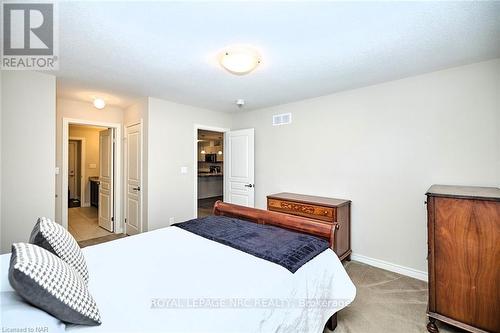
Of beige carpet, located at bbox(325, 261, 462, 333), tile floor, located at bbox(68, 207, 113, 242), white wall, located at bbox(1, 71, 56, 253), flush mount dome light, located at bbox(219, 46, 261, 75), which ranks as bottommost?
beige carpet, located at bbox(325, 261, 462, 333)

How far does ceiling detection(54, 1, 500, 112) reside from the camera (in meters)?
1.59

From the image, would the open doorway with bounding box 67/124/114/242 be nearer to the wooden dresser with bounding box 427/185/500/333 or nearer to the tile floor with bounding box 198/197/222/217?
the tile floor with bounding box 198/197/222/217

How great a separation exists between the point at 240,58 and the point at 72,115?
3346 millimetres

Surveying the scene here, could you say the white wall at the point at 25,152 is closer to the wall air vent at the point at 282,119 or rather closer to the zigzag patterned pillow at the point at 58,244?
the zigzag patterned pillow at the point at 58,244

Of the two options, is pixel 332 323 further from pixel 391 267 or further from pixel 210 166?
pixel 210 166

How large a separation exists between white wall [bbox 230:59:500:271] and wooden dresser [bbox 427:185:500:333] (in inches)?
34.4

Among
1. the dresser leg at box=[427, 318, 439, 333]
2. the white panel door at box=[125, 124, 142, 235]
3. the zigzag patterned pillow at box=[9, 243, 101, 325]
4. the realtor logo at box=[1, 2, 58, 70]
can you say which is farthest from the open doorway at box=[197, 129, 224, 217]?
the zigzag patterned pillow at box=[9, 243, 101, 325]

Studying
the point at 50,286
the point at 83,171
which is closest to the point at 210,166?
the point at 83,171

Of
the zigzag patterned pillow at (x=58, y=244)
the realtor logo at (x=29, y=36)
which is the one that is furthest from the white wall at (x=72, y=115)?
the zigzag patterned pillow at (x=58, y=244)

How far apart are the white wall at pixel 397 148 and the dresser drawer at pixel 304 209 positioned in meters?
0.50

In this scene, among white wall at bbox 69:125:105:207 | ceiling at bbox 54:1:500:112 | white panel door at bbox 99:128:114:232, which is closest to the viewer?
ceiling at bbox 54:1:500:112

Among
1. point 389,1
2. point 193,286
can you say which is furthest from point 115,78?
point 389,1

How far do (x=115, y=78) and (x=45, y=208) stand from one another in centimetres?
177

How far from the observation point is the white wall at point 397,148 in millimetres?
2373
